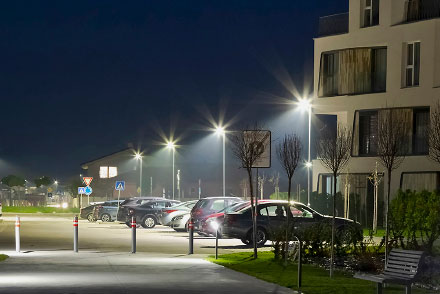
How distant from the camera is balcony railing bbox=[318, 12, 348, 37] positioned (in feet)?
188

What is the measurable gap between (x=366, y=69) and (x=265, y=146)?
3063 cm

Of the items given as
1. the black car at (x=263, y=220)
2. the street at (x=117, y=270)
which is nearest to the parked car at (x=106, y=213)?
the street at (x=117, y=270)

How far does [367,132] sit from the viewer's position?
56312mm

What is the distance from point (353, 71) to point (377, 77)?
4.58 ft

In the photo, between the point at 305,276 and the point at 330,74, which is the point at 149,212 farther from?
the point at 305,276

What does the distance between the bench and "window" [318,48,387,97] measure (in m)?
39.4

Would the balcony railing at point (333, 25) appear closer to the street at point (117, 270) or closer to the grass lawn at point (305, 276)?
the street at point (117, 270)

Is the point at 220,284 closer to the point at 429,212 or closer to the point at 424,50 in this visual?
the point at 429,212

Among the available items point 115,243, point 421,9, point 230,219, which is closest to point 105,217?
point 421,9

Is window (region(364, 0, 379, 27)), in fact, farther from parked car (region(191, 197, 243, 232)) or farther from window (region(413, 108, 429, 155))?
parked car (region(191, 197, 243, 232))

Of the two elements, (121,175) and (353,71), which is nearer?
(353,71)

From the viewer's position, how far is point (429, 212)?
29.6m

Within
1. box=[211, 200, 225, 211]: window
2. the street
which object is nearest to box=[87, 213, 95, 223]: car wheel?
box=[211, 200, 225, 211]: window

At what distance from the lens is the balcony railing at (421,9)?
53062 millimetres
